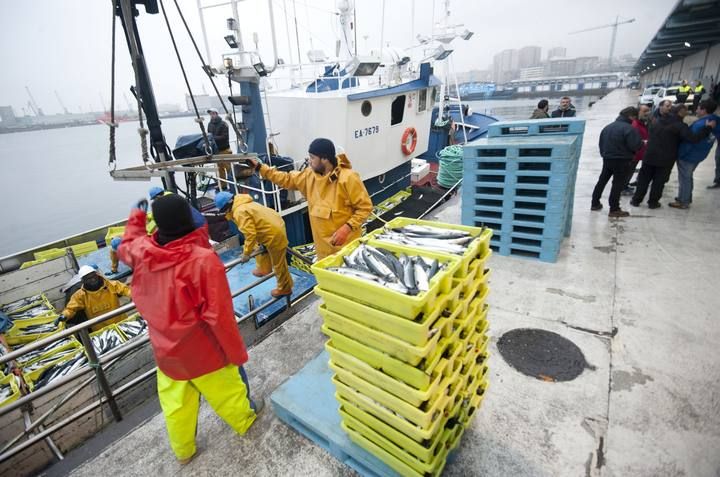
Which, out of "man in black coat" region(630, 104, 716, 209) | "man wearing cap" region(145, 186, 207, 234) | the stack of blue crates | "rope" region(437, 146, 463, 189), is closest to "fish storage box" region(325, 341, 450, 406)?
"man wearing cap" region(145, 186, 207, 234)

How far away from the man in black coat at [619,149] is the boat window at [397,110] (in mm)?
5016

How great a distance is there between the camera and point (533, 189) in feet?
12.9

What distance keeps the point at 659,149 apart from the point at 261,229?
602 cm

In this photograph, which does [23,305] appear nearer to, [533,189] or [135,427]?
[135,427]

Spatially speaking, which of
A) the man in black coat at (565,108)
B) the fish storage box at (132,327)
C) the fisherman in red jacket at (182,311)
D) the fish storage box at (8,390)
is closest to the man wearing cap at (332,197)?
the fisherman in red jacket at (182,311)

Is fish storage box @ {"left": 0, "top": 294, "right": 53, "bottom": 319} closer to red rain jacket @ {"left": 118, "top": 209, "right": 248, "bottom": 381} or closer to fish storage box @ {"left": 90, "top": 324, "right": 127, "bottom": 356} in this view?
fish storage box @ {"left": 90, "top": 324, "right": 127, "bottom": 356}

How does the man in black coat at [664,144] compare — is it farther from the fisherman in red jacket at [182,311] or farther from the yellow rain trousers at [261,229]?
the fisherman in red jacket at [182,311]

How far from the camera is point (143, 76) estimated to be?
3701 millimetres

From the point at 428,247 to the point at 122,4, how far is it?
11.7 feet

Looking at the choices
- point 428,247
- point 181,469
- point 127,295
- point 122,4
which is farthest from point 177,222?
point 127,295

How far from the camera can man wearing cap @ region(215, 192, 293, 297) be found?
3797 mm

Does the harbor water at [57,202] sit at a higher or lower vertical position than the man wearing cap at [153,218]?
lower

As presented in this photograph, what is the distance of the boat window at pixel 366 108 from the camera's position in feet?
25.0

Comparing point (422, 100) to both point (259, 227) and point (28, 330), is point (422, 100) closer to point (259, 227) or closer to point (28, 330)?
point (259, 227)
